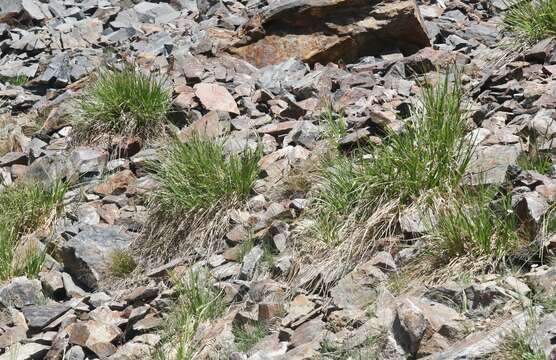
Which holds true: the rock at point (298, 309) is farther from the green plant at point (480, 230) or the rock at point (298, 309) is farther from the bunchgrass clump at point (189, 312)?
the green plant at point (480, 230)

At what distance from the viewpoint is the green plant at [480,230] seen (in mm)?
5648

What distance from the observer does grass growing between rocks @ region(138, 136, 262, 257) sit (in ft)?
24.7

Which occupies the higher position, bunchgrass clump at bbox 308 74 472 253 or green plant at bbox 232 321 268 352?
bunchgrass clump at bbox 308 74 472 253

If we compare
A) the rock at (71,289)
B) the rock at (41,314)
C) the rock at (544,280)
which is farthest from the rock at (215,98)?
the rock at (544,280)

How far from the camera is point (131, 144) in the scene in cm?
927

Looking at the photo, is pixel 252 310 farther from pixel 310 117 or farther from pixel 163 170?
pixel 310 117

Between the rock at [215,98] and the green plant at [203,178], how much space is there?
153cm

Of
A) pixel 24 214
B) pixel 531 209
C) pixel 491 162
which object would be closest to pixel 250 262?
pixel 491 162

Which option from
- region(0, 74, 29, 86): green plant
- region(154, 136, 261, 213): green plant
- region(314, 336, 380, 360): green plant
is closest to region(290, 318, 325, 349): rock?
region(314, 336, 380, 360): green plant

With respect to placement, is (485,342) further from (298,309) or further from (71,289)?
(71,289)

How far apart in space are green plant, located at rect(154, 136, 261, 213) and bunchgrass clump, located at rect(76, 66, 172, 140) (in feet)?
5.01

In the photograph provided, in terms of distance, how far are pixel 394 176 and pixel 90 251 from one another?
2587 mm

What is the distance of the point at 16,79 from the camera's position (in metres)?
12.0

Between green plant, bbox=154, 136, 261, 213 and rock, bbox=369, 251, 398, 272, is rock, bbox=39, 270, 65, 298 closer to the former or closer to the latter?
green plant, bbox=154, 136, 261, 213
